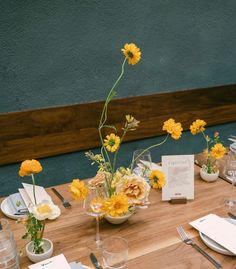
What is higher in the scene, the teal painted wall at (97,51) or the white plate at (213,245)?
the teal painted wall at (97,51)

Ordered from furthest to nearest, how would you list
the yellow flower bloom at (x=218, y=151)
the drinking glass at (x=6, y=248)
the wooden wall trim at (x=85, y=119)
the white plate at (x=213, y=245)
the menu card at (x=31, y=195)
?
the wooden wall trim at (x=85, y=119) → the yellow flower bloom at (x=218, y=151) → the menu card at (x=31, y=195) → the white plate at (x=213, y=245) → the drinking glass at (x=6, y=248)

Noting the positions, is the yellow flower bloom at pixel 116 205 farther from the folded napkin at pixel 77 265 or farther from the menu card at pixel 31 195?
the menu card at pixel 31 195

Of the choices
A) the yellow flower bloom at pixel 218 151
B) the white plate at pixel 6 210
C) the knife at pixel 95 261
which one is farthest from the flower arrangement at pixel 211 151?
the white plate at pixel 6 210

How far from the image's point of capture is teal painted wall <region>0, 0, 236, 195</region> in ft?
7.01

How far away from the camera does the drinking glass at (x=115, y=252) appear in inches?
39.7

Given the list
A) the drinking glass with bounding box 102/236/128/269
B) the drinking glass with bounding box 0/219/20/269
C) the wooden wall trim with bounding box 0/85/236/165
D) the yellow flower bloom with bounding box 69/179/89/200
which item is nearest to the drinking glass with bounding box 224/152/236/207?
the drinking glass with bounding box 102/236/128/269

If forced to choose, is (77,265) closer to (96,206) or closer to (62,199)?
(96,206)

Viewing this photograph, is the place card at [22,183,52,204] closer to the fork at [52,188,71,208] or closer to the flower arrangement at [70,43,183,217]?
the fork at [52,188,71,208]

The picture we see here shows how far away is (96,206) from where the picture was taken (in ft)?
3.52

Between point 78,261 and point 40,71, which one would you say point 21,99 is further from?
point 78,261

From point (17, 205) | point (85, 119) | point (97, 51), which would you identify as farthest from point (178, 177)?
point (97, 51)

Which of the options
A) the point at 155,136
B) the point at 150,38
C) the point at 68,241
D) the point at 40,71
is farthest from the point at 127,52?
the point at 155,136

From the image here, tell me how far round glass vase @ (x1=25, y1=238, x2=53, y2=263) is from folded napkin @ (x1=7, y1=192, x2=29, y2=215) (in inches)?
9.4

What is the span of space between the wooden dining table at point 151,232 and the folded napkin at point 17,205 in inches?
1.9
